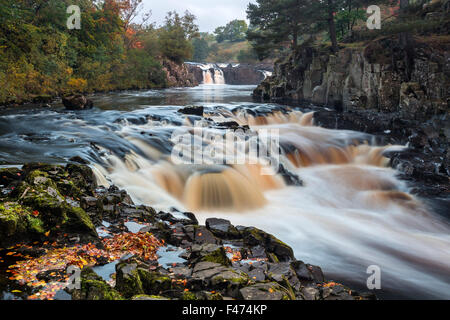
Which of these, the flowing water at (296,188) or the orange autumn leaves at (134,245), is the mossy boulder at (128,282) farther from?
the flowing water at (296,188)

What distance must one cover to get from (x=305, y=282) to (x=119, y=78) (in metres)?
33.4

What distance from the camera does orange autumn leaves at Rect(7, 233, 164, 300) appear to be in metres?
3.31

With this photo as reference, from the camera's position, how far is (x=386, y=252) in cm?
633

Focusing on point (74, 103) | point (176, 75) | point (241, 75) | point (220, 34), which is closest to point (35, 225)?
point (74, 103)

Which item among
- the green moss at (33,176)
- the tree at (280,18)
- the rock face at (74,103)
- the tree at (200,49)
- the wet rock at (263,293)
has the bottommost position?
the wet rock at (263,293)

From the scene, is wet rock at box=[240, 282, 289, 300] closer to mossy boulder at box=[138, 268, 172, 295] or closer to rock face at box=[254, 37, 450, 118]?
mossy boulder at box=[138, 268, 172, 295]

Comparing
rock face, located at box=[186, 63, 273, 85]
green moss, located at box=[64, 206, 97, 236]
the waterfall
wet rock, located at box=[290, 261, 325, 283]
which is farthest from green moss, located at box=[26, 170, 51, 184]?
rock face, located at box=[186, 63, 273, 85]

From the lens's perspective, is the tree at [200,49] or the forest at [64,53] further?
the tree at [200,49]

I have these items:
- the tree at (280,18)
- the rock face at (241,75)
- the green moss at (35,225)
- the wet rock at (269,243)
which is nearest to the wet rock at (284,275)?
the wet rock at (269,243)

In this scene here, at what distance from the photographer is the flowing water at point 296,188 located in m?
6.03

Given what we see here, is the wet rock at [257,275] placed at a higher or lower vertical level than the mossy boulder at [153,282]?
lower

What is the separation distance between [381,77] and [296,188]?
34.6 feet

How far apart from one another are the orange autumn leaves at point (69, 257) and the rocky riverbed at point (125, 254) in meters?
0.01
